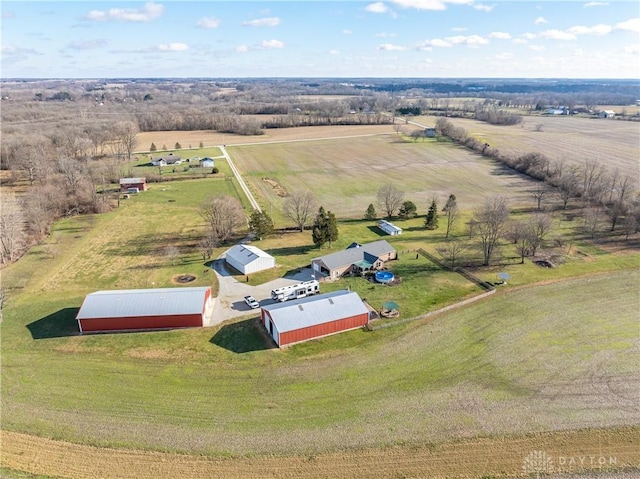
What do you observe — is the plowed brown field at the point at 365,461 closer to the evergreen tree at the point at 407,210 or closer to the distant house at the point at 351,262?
the distant house at the point at 351,262

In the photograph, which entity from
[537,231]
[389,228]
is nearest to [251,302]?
[389,228]

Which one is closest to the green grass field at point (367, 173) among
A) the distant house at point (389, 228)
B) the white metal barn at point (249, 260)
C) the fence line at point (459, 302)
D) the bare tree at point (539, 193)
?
the bare tree at point (539, 193)

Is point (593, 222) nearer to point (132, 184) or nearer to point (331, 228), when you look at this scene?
point (331, 228)

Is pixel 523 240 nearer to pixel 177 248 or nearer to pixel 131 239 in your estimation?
pixel 177 248

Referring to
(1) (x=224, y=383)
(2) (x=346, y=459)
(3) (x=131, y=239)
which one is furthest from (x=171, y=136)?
(2) (x=346, y=459)

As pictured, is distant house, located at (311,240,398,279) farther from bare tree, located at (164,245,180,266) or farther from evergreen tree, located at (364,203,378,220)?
bare tree, located at (164,245,180,266)

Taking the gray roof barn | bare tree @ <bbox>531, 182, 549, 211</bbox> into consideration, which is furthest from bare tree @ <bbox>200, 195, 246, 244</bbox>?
bare tree @ <bbox>531, 182, 549, 211</bbox>
